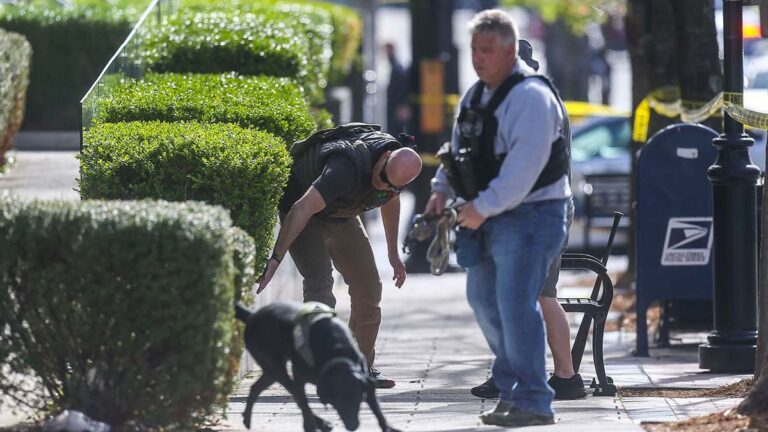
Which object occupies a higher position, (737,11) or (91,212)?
(737,11)

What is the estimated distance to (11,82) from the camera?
1058 centimetres

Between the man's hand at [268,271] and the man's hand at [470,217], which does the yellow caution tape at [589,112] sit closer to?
the man's hand at [268,271]

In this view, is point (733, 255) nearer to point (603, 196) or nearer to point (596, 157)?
point (603, 196)

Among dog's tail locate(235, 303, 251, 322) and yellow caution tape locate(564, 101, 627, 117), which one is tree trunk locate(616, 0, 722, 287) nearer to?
yellow caution tape locate(564, 101, 627, 117)

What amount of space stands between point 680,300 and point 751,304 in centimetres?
141

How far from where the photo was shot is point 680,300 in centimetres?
1004

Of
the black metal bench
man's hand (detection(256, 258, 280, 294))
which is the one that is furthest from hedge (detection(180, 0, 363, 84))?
man's hand (detection(256, 258, 280, 294))

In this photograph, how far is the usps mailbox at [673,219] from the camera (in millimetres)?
9477

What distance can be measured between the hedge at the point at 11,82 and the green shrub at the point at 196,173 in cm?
336

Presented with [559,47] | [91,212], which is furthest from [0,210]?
[559,47]

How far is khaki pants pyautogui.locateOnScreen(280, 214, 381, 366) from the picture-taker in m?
7.78

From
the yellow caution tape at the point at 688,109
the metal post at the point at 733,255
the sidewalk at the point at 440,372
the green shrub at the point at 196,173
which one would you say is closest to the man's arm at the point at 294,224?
the green shrub at the point at 196,173

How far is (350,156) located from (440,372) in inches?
81.4

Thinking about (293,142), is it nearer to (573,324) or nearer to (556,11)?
(573,324)
